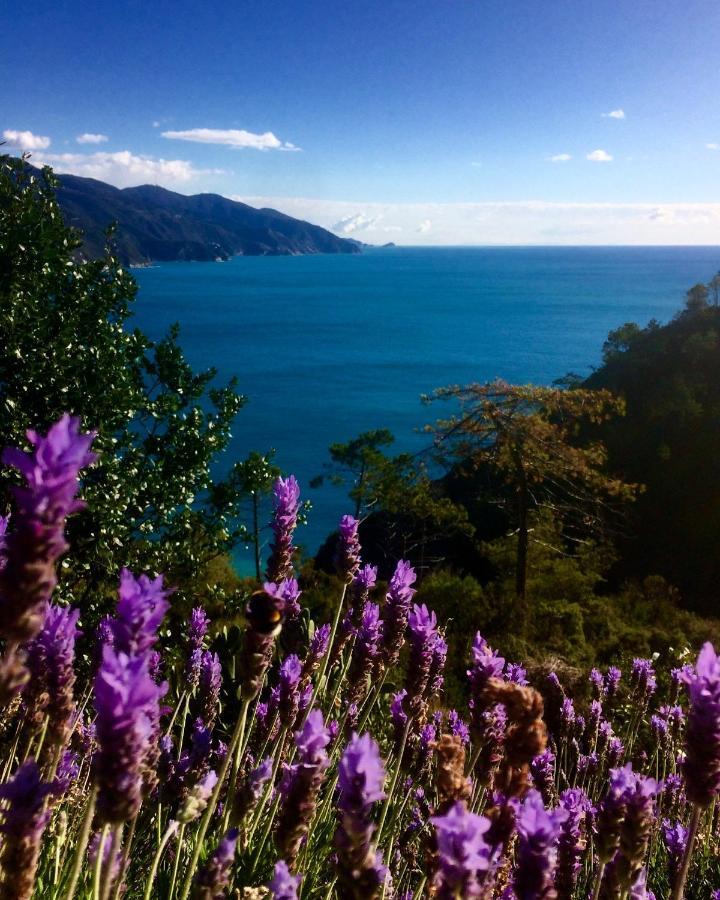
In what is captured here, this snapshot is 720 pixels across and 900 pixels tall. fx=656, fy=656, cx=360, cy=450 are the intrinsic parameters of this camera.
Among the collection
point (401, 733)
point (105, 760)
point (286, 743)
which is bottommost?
point (286, 743)

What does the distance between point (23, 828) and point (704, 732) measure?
1505mm

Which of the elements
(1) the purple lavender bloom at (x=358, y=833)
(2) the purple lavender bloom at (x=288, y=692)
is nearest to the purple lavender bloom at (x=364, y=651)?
(2) the purple lavender bloom at (x=288, y=692)

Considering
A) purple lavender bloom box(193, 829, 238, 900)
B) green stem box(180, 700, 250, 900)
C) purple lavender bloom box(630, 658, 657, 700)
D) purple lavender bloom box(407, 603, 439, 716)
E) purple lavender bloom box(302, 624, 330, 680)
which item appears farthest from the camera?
purple lavender bloom box(630, 658, 657, 700)

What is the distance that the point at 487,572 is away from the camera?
85.4 feet

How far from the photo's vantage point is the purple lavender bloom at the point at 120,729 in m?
1.08

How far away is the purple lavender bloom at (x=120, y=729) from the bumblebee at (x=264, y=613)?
0.67m

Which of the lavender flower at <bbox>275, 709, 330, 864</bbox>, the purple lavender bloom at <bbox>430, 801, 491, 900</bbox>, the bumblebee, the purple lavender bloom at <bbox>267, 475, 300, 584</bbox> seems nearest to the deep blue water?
the purple lavender bloom at <bbox>267, 475, 300, 584</bbox>

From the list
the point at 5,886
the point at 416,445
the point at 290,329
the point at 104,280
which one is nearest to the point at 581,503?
the point at 104,280

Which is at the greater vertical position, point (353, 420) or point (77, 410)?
point (77, 410)

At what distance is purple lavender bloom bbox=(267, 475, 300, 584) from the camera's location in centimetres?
251

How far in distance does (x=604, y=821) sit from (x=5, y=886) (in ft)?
4.50

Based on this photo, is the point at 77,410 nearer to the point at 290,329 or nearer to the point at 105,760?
the point at 105,760

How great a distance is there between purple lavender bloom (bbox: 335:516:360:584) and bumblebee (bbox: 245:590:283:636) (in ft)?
3.68

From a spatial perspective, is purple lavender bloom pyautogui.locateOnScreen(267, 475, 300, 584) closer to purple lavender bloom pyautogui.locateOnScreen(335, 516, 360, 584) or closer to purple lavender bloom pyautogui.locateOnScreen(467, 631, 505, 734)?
purple lavender bloom pyautogui.locateOnScreen(335, 516, 360, 584)
